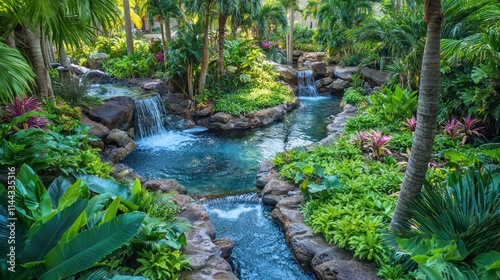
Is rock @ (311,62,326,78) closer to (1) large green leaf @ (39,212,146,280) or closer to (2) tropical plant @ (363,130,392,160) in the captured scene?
(2) tropical plant @ (363,130,392,160)

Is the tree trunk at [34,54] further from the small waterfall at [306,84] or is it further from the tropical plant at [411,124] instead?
the small waterfall at [306,84]

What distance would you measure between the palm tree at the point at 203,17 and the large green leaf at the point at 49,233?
394 inches

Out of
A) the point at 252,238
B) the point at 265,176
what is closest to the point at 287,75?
the point at 265,176

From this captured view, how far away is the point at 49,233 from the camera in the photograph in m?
3.11

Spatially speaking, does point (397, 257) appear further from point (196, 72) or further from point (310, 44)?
point (310, 44)

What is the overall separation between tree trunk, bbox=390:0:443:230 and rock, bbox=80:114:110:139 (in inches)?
295

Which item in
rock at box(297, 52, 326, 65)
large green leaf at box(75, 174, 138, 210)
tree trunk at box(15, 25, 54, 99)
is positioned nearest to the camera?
large green leaf at box(75, 174, 138, 210)

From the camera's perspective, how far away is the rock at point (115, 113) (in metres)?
9.41

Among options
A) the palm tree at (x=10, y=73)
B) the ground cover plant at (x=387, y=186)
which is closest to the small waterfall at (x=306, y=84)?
the ground cover plant at (x=387, y=186)

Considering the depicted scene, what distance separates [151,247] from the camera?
391cm

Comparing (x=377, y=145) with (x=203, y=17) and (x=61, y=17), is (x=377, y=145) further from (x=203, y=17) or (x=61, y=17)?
(x=203, y=17)

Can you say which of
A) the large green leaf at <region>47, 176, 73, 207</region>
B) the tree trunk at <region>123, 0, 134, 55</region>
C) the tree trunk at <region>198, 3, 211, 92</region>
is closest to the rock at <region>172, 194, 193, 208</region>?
the large green leaf at <region>47, 176, 73, 207</region>

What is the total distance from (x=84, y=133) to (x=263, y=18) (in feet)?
40.2

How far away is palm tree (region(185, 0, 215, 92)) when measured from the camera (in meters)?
11.8
